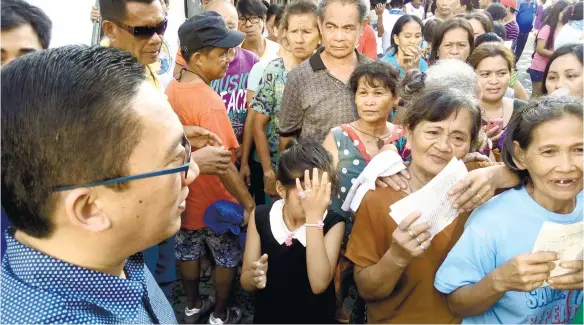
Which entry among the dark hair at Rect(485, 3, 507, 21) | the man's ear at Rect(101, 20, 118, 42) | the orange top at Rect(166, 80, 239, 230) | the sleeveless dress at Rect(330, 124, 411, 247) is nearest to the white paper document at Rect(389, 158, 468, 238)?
the sleeveless dress at Rect(330, 124, 411, 247)

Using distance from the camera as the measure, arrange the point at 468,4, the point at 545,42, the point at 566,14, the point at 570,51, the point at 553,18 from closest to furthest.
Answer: the point at 570,51
the point at 566,14
the point at 545,42
the point at 553,18
the point at 468,4

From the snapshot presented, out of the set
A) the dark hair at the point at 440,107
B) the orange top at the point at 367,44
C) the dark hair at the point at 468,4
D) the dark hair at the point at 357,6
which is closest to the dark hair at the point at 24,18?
the dark hair at the point at 440,107

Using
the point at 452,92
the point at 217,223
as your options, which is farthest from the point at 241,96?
the point at 452,92

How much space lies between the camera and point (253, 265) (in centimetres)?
196

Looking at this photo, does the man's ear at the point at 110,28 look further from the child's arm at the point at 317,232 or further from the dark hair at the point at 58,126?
the dark hair at the point at 58,126

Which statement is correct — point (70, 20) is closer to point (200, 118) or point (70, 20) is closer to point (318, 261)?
point (200, 118)

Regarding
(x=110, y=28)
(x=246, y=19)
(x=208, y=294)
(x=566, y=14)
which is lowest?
(x=208, y=294)

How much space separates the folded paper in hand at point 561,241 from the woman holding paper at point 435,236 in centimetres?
29

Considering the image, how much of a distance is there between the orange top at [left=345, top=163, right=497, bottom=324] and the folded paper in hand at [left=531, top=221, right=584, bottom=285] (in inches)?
16.0

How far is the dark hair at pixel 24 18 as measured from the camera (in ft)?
5.56

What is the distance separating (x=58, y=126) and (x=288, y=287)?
1451mm

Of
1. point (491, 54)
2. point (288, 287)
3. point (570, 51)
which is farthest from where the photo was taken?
point (491, 54)

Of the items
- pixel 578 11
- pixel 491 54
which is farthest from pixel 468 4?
pixel 491 54

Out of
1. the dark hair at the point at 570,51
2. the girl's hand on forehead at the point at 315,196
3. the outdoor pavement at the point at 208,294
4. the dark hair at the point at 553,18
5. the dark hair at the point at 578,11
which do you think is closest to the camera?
the girl's hand on forehead at the point at 315,196
